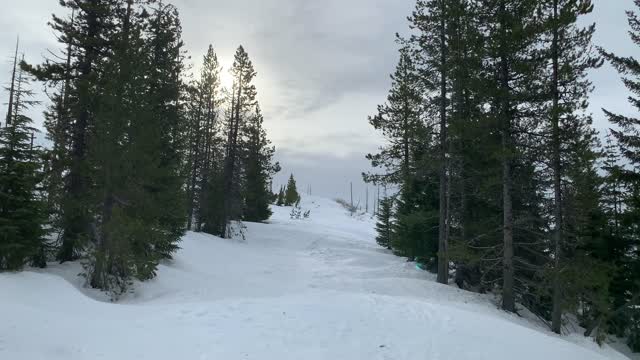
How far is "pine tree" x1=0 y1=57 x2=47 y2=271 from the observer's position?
36.8 feet

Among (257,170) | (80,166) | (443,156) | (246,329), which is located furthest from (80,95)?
(257,170)

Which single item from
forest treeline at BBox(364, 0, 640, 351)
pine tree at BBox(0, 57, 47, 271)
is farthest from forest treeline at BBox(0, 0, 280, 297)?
forest treeline at BBox(364, 0, 640, 351)

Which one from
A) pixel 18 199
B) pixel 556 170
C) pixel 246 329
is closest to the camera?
pixel 246 329

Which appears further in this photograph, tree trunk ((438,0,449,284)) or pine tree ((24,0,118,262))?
tree trunk ((438,0,449,284))

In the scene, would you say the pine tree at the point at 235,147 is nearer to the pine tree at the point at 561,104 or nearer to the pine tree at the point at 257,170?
the pine tree at the point at 257,170

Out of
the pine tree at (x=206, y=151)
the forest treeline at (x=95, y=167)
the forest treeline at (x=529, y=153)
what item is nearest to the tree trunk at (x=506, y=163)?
the forest treeline at (x=529, y=153)

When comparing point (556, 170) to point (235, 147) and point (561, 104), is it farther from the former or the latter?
point (235, 147)

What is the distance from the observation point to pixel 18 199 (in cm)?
1146

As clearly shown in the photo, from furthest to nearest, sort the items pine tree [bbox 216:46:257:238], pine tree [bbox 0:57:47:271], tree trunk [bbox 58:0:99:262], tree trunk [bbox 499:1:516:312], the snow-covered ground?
1. pine tree [bbox 216:46:257:238]
2. tree trunk [bbox 499:1:516:312]
3. tree trunk [bbox 58:0:99:262]
4. pine tree [bbox 0:57:47:271]
5. the snow-covered ground

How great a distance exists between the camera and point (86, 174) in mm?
13867

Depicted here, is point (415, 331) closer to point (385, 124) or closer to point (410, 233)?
point (410, 233)

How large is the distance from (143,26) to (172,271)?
10512 mm

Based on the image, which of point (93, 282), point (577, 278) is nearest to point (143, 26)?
point (93, 282)

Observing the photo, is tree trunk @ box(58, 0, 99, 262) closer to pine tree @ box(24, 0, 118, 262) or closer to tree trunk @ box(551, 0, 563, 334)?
pine tree @ box(24, 0, 118, 262)
